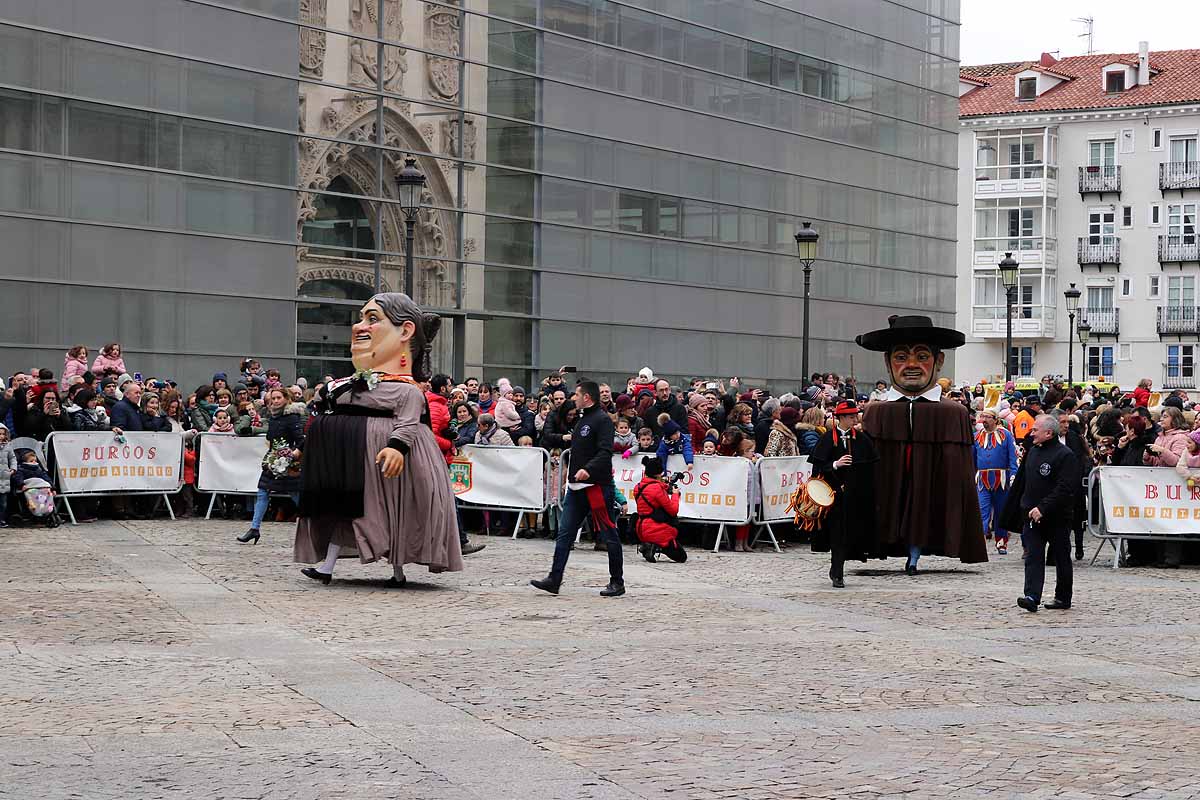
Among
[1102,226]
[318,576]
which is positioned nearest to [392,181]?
[318,576]

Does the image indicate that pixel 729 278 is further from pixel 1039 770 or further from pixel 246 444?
pixel 1039 770

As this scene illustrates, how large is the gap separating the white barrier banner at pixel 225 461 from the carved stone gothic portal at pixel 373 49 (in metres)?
13.8

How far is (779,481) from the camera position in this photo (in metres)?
19.7

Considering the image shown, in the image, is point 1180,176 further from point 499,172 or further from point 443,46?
point 443,46

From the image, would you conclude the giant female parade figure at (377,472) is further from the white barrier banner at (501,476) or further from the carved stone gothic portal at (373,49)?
the carved stone gothic portal at (373,49)

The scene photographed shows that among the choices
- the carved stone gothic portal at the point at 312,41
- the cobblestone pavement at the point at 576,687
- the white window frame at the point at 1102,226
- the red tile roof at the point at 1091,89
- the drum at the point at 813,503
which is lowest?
the cobblestone pavement at the point at 576,687

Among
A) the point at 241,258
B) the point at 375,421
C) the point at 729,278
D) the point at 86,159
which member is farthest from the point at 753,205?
the point at 375,421

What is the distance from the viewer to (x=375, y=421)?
47.3 ft

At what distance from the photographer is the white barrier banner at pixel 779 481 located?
768 inches

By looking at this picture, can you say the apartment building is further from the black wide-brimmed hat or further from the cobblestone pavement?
the cobblestone pavement

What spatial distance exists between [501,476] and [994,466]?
553 cm

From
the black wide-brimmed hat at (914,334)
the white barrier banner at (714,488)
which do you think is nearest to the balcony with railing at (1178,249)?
the white barrier banner at (714,488)

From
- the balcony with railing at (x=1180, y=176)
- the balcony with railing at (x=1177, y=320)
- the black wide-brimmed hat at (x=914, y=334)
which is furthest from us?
the balcony with railing at (x=1177, y=320)

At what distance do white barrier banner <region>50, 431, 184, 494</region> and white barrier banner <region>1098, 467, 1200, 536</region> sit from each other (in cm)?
1059
